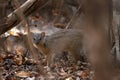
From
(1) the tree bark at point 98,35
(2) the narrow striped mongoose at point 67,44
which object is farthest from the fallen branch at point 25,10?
(1) the tree bark at point 98,35

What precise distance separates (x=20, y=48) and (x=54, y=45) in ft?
2.21

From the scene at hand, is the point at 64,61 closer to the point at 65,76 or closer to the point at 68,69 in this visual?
the point at 68,69

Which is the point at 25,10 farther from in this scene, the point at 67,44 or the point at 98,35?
the point at 98,35

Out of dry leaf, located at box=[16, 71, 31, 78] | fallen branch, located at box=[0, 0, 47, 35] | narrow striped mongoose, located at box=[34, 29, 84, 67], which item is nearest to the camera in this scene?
fallen branch, located at box=[0, 0, 47, 35]

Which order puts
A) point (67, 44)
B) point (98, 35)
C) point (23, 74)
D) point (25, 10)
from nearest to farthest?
point (98, 35)
point (25, 10)
point (23, 74)
point (67, 44)

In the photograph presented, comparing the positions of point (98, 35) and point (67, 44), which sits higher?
point (98, 35)

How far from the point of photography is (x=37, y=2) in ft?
10.7

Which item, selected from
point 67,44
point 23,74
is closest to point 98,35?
point 23,74

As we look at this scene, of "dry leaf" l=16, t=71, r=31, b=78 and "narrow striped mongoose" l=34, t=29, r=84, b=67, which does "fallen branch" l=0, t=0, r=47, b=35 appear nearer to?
"dry leaf" l=16, t=71, r=31, b=78

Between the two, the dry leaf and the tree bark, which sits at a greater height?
the tree bark

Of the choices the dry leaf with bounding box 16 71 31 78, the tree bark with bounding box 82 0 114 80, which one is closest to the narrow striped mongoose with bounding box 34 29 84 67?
the dry leaf with bounding box 16 71 31 78

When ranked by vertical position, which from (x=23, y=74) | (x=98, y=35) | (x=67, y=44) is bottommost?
(x=23, y=74)

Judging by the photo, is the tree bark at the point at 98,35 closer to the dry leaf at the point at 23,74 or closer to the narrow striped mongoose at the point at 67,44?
the dry leaf at the point at 23,74

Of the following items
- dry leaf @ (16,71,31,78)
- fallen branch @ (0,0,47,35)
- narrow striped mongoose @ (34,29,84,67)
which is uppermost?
fallen branch @ (0,0,47,35)
